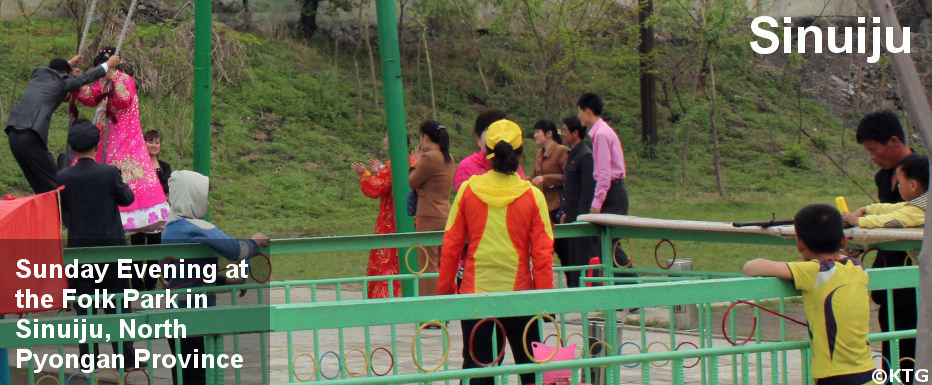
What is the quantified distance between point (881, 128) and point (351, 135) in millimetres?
18574

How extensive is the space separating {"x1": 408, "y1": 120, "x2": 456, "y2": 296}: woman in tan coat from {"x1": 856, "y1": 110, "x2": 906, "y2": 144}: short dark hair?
351cm

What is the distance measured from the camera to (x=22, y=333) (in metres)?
3.09

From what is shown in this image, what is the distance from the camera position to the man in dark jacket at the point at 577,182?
9312 mm

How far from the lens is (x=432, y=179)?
28.7 ft

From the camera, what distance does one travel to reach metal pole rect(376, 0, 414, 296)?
8.90 m

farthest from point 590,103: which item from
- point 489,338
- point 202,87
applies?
point 489,338

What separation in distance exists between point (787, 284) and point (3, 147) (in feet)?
57.1

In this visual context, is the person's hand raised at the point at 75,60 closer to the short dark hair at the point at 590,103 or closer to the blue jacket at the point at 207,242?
the blue jacket at the point at 207,242

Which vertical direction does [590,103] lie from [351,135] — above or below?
below

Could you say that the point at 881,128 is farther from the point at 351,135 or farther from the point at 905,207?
the point at 351,135

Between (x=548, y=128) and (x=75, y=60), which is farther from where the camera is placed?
(x=548, y=128)

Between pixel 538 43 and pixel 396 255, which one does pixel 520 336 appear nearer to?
pixel 396 255

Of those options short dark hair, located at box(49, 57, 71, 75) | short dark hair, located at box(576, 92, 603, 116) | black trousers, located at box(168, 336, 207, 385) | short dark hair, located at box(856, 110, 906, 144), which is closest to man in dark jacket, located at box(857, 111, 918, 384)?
short dark hair, located at box(856, 110, 906, 144)

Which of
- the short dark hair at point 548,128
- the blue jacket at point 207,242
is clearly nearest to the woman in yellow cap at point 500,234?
the blue jacket at point 207,242
